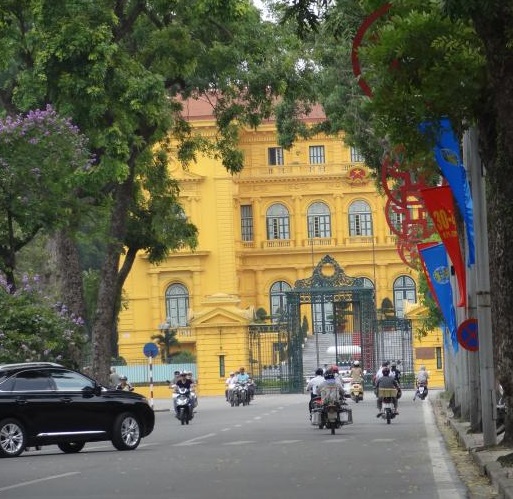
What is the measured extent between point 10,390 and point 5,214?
924 cm

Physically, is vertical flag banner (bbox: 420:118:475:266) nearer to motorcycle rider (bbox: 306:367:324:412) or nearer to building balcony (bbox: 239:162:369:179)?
motorcycle rider (bbox: 306:367:324:412)

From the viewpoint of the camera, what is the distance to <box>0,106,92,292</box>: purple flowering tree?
30969 millimetres

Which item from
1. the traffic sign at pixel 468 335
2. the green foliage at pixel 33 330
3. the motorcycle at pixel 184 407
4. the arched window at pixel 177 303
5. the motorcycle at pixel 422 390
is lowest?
the motorcycle at pixel 184 407

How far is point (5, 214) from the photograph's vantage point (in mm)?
31609

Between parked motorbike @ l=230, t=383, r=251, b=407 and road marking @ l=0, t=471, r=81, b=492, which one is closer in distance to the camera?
road marking @ l=0, t=471, r=81, b=492

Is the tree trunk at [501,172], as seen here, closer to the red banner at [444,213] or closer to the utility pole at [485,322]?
the utility pole at [485,322]

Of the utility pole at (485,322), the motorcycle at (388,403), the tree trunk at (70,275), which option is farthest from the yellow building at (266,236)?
the utility pole at (485,322)

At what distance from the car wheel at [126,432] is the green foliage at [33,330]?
7.75 meters

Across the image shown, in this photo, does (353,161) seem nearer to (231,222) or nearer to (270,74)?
(231,222)

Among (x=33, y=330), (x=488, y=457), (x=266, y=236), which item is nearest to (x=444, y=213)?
(x=488, y=457)

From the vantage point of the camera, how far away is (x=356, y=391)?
52938 millimetres

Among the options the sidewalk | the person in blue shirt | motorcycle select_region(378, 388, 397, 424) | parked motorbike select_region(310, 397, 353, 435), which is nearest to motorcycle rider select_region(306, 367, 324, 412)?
parked motorbike select_region(310, 397, 353, 435)

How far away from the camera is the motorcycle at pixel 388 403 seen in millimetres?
33469

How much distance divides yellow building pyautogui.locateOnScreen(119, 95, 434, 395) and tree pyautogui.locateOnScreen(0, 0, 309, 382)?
53431 millimetres
